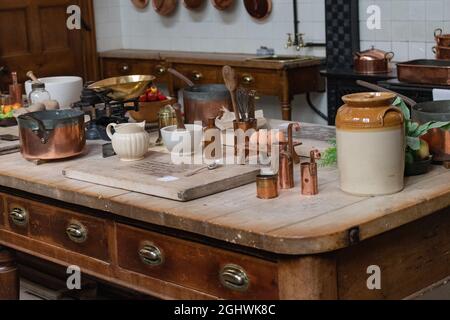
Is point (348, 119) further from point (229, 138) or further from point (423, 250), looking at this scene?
point (229, 138)

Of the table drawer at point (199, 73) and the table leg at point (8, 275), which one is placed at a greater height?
the table drawer at point (199, 73)

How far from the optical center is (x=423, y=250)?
2.50 metres

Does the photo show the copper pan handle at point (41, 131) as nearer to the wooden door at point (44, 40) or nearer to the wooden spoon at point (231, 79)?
the wooden spoon at point (231, 79)

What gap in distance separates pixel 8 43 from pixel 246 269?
17.6 feet

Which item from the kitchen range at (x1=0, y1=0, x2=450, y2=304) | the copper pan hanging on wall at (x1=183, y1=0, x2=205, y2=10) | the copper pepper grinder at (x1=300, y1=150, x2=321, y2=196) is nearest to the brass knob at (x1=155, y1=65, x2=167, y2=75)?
the copper pan hanging on wall at (x1=183, y1=0, x2=205, y2=10)

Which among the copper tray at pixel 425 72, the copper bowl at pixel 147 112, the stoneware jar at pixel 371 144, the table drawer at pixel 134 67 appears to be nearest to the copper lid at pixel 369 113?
the stoneware jar at pixel 371 144

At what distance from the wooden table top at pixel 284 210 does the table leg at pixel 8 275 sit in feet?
1.67

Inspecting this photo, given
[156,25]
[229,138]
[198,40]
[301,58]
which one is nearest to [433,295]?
[229,138]

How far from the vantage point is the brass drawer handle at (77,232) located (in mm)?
2812

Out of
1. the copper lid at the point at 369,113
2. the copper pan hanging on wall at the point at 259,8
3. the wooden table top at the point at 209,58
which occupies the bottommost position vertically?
the wooden table top at the point at 209,58

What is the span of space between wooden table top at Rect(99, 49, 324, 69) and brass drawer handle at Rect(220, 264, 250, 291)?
3827 mm

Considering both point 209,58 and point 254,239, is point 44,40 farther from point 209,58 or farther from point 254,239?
point 254,239

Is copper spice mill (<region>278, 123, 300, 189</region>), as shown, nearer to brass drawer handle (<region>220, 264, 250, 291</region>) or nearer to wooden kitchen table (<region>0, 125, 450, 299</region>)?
wooden kitchen table (<region>0, 125, 450, 299</region>)

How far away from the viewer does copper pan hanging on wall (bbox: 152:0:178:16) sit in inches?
298
